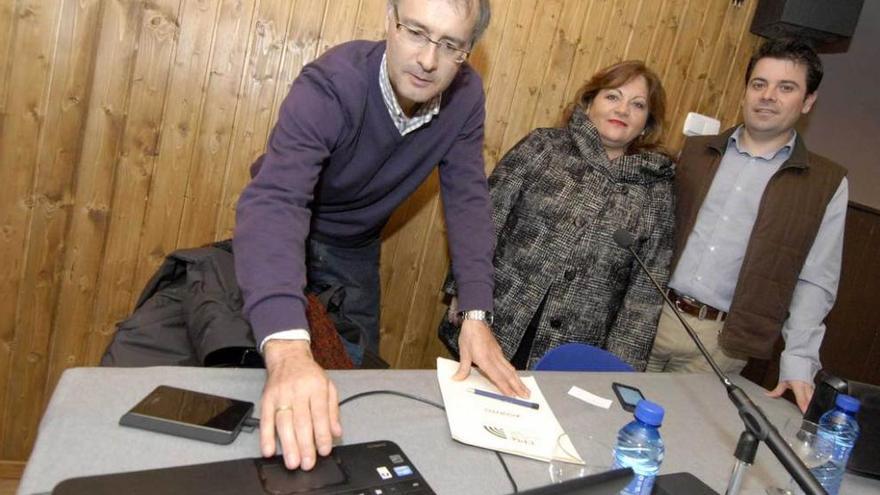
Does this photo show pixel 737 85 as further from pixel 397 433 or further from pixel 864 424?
pixel 397 433

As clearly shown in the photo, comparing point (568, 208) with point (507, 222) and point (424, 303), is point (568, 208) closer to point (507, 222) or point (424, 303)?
point (507, 222)

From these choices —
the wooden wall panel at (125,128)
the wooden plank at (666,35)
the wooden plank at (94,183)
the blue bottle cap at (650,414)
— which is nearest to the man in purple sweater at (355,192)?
the blue bottle cap at (650,414)

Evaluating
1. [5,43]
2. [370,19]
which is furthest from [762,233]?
[5,43]

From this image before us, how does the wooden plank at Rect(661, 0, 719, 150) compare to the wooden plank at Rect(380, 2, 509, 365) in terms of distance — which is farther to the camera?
the wooden plank at Rect(661, 0, 719, 150)

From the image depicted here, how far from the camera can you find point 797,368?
1826mm

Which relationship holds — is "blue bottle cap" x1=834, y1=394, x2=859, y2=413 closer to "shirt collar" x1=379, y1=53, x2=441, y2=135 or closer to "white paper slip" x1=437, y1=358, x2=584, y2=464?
"white paper slip" x1=437, y1=358, x2=584, y2=464

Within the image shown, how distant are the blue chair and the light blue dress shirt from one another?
0.56 meters

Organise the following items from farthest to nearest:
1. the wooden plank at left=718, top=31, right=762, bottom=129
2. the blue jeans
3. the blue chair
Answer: the wooden plank at left=718, top=31, right=762, bottom=129, the blue chair, the blue jeans

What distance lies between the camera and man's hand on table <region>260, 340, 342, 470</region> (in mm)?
830

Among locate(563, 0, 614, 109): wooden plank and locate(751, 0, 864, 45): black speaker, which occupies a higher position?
locate(751, 0, 864, 45): black speaker

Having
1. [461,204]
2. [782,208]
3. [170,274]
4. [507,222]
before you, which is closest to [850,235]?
[782,208]

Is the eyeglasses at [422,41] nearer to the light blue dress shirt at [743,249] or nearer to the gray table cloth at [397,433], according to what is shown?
the gray table cloth at [397,433]

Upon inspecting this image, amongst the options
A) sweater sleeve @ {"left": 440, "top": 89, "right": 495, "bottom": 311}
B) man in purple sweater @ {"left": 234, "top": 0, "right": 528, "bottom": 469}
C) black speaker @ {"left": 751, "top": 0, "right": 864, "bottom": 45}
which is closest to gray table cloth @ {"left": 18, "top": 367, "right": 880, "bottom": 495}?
man in purple sweater @ {"left": 234, "top": 0, "right": 528, "bottom": 469}

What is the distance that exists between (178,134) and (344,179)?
0.90 metres
